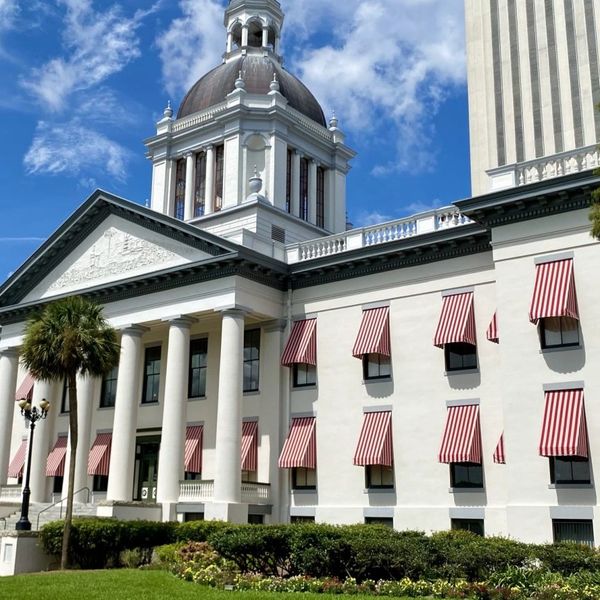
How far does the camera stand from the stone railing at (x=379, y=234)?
102ft

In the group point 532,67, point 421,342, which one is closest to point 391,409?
point 421,342

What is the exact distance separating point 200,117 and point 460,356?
23.5 metres

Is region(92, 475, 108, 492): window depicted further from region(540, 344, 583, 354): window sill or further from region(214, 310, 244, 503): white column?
region(540, 344, 583, 354): window sill

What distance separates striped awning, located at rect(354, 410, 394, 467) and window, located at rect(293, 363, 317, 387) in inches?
129

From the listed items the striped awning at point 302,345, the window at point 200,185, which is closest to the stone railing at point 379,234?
the striped awning at point 302,345

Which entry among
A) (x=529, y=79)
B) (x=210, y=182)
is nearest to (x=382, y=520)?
(x=210, y=182)

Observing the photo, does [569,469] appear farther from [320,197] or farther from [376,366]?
[320,197]

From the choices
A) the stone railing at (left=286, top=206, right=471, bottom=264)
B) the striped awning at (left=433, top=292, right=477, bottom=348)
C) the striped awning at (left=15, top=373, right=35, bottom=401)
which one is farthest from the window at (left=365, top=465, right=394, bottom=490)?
the striped awning at (left=15, top=373, right=35, bottom=401)

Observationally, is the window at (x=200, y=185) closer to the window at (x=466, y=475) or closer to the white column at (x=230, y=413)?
the white column at (x=230, y=413)

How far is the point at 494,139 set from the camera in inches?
3100

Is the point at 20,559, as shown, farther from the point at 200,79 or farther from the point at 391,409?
the point at 200,79

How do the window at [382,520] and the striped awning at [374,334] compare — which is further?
the striped awning at [374,334]

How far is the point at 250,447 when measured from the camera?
33312 mm

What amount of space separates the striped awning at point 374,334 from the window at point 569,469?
8.06 metres
